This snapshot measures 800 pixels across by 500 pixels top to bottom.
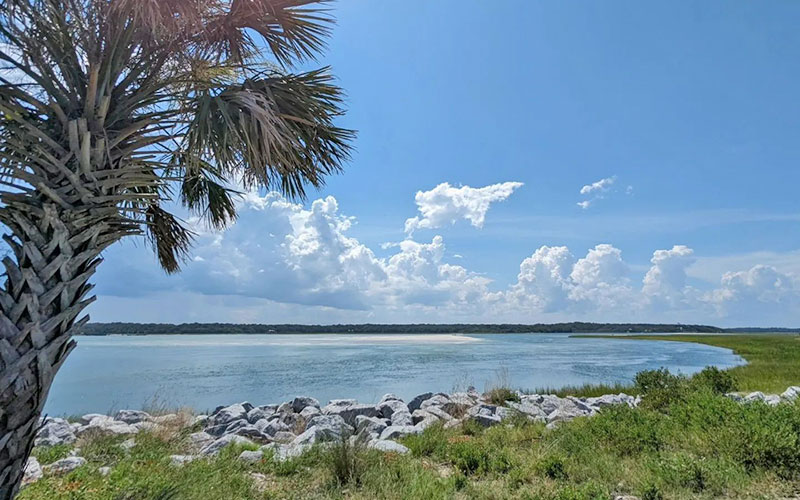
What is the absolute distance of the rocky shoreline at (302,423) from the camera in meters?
5.49

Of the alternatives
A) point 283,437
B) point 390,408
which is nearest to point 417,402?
point 390,408

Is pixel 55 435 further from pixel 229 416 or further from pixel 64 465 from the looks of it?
pixel 229 416

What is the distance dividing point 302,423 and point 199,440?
1.96m

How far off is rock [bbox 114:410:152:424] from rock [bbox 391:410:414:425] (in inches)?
177

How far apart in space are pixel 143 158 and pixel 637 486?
494 cm

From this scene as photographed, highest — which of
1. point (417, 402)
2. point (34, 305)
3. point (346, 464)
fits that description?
point (34, 305)

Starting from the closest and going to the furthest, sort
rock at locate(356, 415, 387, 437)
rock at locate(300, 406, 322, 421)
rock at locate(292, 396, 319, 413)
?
rock at locate(356, 415, 387, 437) → rock at locate(300, 406, 322, 421) → rock at locate(292, 396, 319, 413)

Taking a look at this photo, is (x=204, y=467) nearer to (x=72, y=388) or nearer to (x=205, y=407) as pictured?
(x=205, y=407)

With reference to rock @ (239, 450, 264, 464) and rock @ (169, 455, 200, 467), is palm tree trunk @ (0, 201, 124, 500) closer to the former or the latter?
rock @ (169, 455, 200, 467)

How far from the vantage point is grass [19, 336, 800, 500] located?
372 centimetres

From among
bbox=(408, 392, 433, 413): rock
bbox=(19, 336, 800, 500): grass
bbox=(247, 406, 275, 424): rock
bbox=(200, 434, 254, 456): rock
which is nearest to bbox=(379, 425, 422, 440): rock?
bbox=(19, 336, 800, 500): grass

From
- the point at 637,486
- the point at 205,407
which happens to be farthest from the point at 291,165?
the point at 205,407

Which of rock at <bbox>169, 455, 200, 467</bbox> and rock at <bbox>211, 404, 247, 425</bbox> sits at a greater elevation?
rock at <bbox>169, 455, 200, 467</bbox>

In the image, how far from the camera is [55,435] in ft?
20.7
